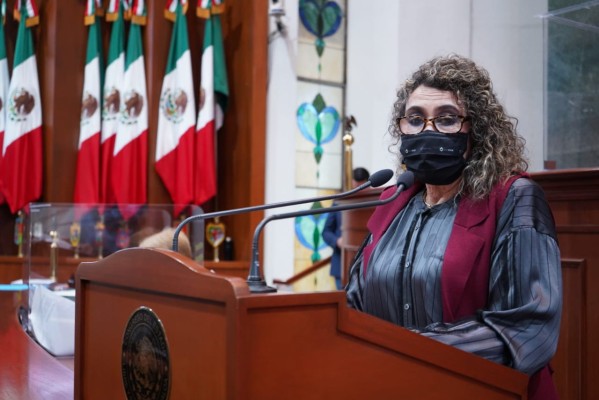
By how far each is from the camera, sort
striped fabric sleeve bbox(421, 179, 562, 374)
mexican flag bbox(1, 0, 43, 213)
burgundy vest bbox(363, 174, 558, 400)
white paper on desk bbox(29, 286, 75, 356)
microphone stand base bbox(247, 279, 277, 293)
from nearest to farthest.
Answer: microphone stand base bbox(247, 279, 277, 293), striped fabric sleeve bbox(421, 179, 562, 374), burgundy vest bbox(363, 174, 558, 400), white paper on desk bbox(29, 286, 75, 356), mexican flag bbox(1, 0, 43, 213)

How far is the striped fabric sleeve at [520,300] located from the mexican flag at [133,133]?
16.4ft

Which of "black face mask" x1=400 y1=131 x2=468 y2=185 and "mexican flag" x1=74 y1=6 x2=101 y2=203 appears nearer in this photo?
"black face mask" x1=400 y1=131 x2=468 y2=185

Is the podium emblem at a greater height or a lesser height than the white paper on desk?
greater

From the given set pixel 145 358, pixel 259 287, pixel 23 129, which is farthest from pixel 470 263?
pixel 23 129

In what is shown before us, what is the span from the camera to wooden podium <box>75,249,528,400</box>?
114cm

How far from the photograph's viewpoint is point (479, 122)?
1.88 metres

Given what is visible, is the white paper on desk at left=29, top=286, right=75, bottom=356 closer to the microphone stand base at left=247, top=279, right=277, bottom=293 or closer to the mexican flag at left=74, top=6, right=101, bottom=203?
the microphone stand base at left=247, top=279, right=277, bottom=293

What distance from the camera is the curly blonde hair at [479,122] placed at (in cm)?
183

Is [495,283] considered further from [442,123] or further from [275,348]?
[275,348]

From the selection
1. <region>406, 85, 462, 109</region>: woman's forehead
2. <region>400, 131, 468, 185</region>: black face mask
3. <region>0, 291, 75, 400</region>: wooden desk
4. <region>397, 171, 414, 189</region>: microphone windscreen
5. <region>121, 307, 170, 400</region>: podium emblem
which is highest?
<region>406, 85, 462, 109</region>: woman's forehead

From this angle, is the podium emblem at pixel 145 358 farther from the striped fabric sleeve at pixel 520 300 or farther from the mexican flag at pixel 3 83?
the mexican flag at pixel 3 83

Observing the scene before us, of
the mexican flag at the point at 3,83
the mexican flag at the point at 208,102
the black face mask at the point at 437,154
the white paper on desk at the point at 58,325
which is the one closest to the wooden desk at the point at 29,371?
the white paper on desk at the point at 58,325

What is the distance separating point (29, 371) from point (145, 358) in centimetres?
94

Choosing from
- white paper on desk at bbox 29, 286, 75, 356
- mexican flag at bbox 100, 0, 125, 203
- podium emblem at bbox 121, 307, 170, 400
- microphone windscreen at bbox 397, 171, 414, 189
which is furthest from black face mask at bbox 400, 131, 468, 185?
mexican flag at bbox 100, 0, 125, 203
